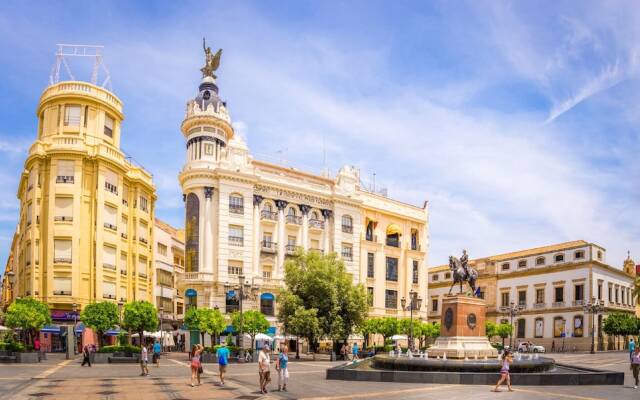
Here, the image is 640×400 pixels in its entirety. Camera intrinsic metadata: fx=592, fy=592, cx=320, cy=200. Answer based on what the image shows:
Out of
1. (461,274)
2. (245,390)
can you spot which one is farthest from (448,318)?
(245,390)

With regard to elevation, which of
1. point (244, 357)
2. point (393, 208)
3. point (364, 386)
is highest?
point (393, 208)

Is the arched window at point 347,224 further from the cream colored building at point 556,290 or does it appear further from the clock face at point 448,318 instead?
the clock face at point 448,318

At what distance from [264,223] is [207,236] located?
615 cm

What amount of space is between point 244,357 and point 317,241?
76.3 feet

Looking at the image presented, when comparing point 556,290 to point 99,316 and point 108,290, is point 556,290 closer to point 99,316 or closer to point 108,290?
point 108,290

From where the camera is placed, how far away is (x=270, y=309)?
5666 centimetres

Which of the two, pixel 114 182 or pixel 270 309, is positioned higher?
pixel 114 182

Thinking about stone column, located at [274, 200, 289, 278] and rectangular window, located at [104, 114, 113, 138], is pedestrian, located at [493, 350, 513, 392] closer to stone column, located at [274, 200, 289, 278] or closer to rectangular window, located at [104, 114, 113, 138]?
stone column, located at [274, 200, 289, 278]

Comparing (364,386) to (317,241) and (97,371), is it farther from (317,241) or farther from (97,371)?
(317,241)

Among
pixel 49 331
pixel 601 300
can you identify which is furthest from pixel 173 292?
pixel 601 300

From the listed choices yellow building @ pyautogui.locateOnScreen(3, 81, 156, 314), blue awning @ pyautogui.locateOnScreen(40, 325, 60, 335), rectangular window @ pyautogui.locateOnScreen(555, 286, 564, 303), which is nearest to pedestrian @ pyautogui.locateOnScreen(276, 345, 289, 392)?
yellow building @ pyautogui.locateOnScreen(3, 81, 156, 314)

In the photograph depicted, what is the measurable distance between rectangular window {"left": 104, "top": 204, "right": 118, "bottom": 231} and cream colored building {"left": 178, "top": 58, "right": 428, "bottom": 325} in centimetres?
650

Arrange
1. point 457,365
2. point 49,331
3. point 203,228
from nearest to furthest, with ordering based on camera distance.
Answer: point 457,365 → point 49,331 → point 203,228

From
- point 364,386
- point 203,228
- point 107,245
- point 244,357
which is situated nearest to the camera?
point 364,386
